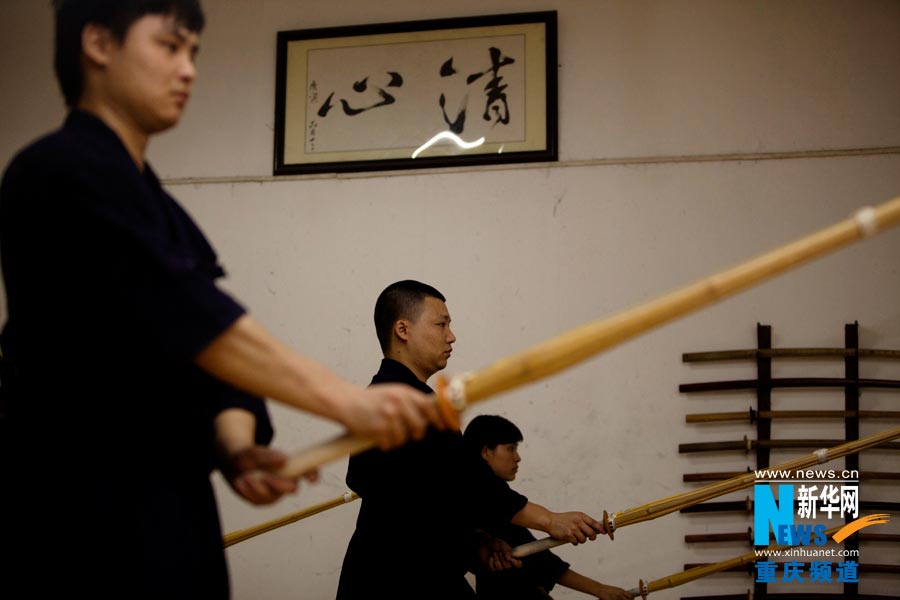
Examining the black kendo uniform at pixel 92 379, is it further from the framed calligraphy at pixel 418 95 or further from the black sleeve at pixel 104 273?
the framed calligraphy at pixel 418 95

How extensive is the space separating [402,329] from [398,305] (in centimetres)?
10

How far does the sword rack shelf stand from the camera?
408 cm

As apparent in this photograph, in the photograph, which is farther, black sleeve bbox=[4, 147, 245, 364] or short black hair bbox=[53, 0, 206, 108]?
short black hair bbox=[53, 0, 206, 108]

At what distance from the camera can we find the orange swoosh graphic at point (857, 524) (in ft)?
13.1

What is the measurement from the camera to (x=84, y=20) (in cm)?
121

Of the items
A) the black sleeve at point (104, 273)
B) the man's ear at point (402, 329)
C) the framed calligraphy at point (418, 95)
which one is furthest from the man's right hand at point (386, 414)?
the framed calligraphy at point (418, 95)

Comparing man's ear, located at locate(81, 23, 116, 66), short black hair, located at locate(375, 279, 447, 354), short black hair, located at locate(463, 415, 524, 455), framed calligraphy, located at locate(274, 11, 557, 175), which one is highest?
framed calligraphy, located at locate(274, 11, 557, 175)

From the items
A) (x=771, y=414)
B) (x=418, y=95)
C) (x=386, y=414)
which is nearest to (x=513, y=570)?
(x=771, y=414)

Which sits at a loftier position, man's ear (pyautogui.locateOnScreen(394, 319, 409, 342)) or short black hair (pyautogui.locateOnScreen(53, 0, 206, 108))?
short black hair (pyautogui.locateOnScreen(53, 0, 206, 108))

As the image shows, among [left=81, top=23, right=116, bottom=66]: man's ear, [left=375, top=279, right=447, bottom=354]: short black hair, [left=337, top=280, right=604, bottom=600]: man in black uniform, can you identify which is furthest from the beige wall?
[left=81, top=23, right=116, bottom=66]: man's ear

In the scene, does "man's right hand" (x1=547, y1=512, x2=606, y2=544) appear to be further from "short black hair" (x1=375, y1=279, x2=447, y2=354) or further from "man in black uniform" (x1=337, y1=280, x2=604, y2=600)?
"short black hair" (x1=375, y1=279, x2=447, y2=354)

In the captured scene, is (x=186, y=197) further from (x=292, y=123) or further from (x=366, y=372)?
(x=366, y=372)

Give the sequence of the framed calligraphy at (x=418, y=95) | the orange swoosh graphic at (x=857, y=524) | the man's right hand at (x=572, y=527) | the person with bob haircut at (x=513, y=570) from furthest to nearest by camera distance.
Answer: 1. the framed calligraphy at (x=418, y=95)
2. the orange swoosh graphic at (x=857, y=524)
3. the person with bob haircut at (x=513, y=570)
4. the man's right hand at (x=572, y=527)

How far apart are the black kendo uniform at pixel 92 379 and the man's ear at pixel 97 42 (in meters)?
0.15
